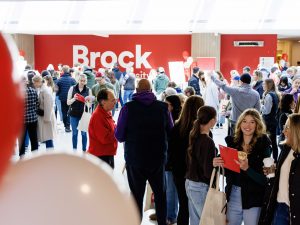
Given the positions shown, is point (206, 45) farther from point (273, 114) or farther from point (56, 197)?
point (56, 197)

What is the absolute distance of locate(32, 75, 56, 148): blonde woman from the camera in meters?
6.52

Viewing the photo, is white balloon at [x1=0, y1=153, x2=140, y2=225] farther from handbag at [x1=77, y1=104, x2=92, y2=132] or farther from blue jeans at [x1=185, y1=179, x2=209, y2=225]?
handbag at [x1=77, y1=104, x2=92, y2=132]

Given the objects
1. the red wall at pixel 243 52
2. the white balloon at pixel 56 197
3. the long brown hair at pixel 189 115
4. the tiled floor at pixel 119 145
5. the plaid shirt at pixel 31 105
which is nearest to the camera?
the white balloon at pixel 56 197

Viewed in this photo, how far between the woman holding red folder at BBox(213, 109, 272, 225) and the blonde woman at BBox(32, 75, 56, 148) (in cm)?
379

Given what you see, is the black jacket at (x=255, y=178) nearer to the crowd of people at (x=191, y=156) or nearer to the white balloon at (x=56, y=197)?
the crowd of people at (x=191, y=156)

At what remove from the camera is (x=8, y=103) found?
988 mm

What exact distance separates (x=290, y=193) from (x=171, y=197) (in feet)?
5.33

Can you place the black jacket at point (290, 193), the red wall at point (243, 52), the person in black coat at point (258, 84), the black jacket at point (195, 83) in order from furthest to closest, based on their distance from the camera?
the red wall at point (243, 52)
the black jacket at point (195, 83)
the person in black coat at point (258, 84)
the black jacket at point (290, 193)

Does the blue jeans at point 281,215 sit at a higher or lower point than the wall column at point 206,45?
lower

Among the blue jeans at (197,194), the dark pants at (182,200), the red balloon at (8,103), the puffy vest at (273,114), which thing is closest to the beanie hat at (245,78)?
the puffy vest at (273,114)

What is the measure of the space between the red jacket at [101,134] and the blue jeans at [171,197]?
590 mm

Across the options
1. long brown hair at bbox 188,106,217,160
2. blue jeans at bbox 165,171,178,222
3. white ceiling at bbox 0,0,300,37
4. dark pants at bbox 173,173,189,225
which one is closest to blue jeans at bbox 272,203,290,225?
long brown hair at bbox 188,106,217,160

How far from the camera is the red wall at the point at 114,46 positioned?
60.5ft

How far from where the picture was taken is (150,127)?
3.72 meters
